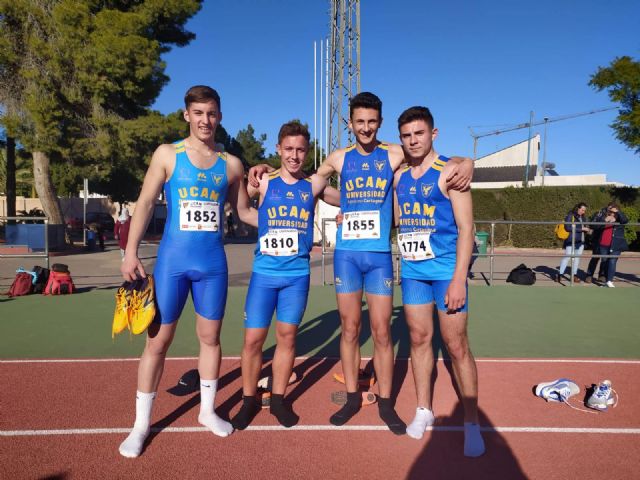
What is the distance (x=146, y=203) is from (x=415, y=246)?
186 cm

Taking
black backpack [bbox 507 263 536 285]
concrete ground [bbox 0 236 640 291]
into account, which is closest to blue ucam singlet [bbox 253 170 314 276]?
concrete ground [bbox 0 236 640 291]

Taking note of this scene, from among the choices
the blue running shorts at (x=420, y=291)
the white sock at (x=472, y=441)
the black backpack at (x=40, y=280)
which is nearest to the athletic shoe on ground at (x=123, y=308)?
the blue running shorts at (x=420, y=291)

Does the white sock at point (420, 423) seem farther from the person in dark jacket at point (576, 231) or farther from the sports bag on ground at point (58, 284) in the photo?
the person in dark jacket at point (576, 231)

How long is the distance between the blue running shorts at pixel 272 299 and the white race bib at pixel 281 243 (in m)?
0.18

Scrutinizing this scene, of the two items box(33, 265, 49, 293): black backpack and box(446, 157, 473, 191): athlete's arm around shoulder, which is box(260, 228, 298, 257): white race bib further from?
box(33, 265, 49, 293): black backpack

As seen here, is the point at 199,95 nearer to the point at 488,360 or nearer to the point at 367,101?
the point at 367,101

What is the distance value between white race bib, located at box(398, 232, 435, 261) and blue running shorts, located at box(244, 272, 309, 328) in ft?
2.59

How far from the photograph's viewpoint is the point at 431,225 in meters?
3.07

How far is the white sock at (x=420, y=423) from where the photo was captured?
3.17 m

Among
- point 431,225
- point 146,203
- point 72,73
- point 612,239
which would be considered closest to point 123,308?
point 146,203

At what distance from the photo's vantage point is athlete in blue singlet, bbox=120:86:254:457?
2.97 metres

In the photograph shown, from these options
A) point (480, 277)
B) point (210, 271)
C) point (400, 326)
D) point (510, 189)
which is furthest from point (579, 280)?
point (510, 189)

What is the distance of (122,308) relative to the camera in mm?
2971

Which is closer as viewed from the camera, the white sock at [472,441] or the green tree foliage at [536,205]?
the white sock at [472,441]
